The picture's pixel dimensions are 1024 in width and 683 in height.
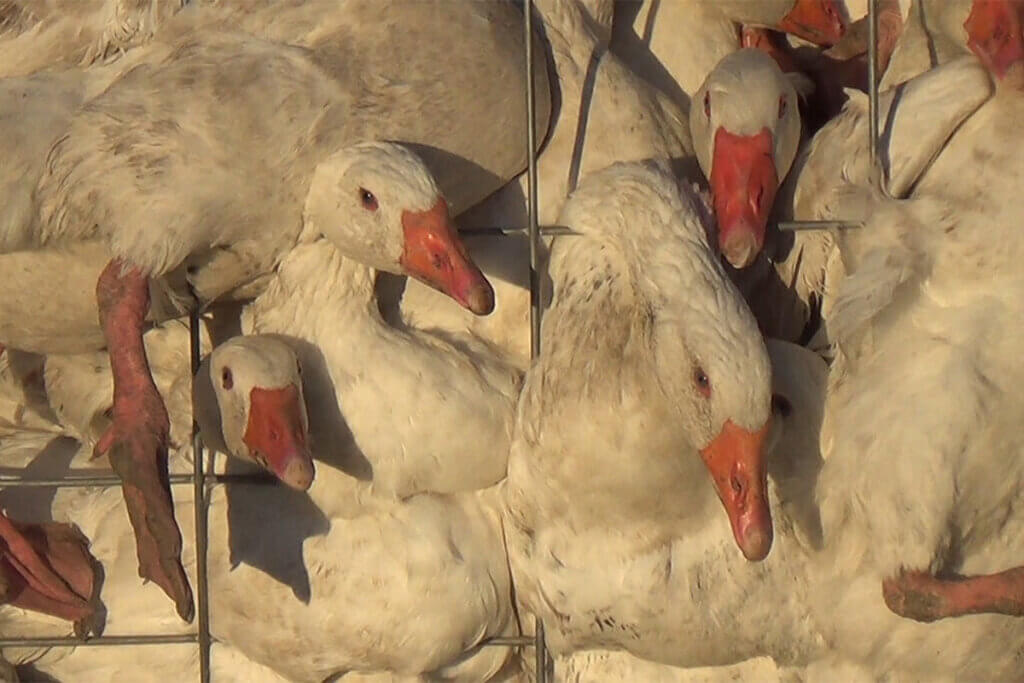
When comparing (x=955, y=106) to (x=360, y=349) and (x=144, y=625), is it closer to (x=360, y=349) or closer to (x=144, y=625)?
(x=360, y=349)

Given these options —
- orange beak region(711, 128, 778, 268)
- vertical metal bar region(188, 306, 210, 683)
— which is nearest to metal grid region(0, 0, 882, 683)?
vertical metal bar region(188, 306, 210, 683)

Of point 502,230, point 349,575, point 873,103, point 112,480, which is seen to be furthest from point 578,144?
point 112,480

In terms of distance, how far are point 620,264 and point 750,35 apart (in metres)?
0.60

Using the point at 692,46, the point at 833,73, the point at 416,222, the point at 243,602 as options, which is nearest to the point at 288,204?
the point at 416,222

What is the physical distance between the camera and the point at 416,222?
74.4 inches

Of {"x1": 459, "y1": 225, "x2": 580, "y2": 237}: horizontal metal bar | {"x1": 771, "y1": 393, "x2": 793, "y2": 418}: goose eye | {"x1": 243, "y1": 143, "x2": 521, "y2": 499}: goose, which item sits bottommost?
{"x1": 243, "y1": 143, "x2": 521, "y2": 499}: goose

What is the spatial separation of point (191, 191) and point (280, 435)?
0.29 meters

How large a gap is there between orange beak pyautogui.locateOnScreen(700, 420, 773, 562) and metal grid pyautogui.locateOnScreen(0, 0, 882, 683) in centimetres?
34

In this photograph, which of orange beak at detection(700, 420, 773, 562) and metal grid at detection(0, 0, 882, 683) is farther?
metal grid at detection(0, 0, 882, 683)

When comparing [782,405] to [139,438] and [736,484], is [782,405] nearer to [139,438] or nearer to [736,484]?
[736,484]

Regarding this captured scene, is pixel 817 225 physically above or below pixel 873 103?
below

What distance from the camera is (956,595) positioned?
1.82 metres

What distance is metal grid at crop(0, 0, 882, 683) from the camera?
2021mm

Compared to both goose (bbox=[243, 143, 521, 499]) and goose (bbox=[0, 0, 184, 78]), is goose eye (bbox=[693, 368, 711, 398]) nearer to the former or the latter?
goose (bbox=[243, 143, 521, 499])
